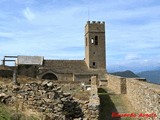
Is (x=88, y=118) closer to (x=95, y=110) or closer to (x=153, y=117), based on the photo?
(x=95, y=110)

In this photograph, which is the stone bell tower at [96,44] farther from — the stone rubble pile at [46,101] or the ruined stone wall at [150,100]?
the stone rubble pile at [46,101]

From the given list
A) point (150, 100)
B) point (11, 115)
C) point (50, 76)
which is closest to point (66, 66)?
point (50, 76)

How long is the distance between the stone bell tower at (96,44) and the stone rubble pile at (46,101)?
4868 centimetres

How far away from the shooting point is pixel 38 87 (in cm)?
1344

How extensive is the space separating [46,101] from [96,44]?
51.5 metres

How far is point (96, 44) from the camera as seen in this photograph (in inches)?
2506

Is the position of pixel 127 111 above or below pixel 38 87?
below

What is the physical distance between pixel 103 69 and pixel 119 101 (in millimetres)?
39047

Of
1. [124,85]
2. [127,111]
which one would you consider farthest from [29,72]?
[127,111]

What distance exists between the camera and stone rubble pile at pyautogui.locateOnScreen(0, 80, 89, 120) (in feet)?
40.9

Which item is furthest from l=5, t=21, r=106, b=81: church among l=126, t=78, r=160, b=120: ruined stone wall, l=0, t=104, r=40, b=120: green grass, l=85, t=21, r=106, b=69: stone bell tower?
l=0, t=104, r=40, b=120: green grass

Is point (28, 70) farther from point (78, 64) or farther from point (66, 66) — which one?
point (78, 64)

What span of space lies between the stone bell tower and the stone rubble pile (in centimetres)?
4868

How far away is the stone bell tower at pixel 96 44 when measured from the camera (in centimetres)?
6294
